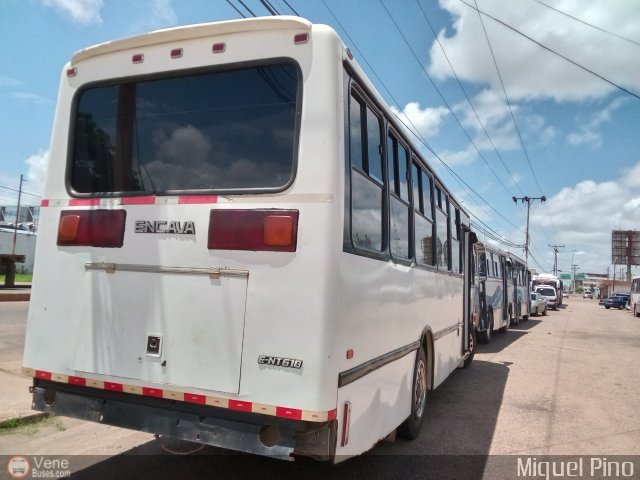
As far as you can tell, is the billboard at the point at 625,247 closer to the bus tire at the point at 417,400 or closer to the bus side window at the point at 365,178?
the bus tire at the point at 417,400

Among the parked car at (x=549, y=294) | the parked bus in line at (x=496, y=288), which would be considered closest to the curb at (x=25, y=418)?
the parked bus in line at (x=496, y=288)

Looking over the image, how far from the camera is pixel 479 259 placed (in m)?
13.3

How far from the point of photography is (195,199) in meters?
3.41

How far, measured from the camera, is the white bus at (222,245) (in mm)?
3062

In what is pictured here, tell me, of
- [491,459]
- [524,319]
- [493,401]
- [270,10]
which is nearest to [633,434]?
[493,401]

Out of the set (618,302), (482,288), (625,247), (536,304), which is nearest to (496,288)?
(482,288)

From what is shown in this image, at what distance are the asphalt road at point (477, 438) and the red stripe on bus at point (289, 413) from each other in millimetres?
1548

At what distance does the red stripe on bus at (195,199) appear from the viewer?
3.35m

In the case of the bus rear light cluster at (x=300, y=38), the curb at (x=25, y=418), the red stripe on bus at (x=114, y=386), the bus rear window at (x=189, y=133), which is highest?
the bus rear light cluster at (x=300, y=38)

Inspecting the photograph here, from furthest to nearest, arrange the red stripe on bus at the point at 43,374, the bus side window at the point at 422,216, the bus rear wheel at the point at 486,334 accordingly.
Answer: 1. the bus rear wheel at the point at 486,334
2. the bus side window at the point at 422,216
3. the red stripe on bus at the point at 43,374

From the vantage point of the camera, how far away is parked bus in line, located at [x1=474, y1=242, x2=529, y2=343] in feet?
43.9

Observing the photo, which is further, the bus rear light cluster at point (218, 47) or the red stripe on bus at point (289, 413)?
the bus rear light cluster at point (218, 47)

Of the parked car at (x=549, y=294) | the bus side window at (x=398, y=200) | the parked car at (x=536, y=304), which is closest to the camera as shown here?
the bus side window at (x=398, y=200)

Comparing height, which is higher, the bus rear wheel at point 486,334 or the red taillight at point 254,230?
the red taillight at point 254,230
